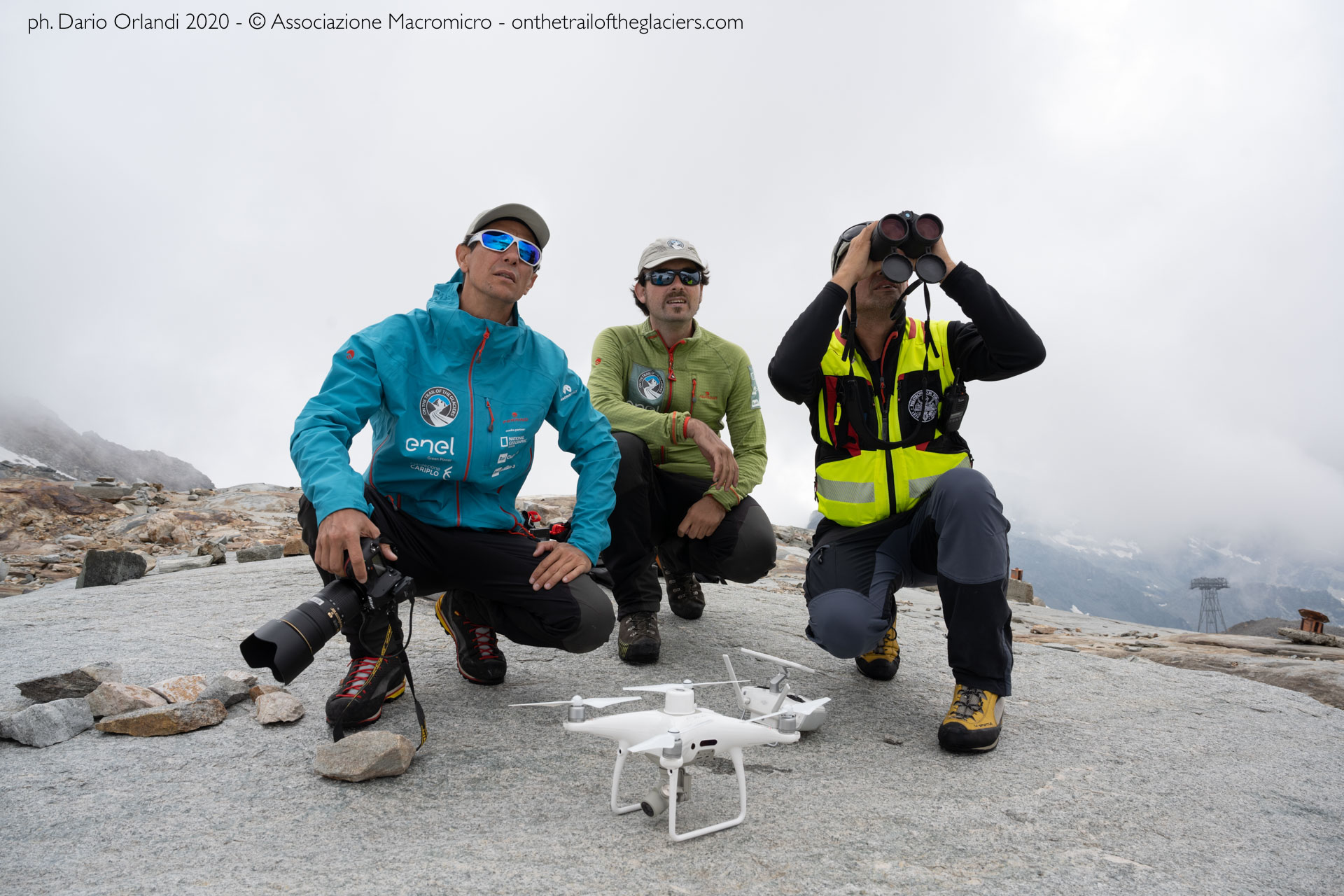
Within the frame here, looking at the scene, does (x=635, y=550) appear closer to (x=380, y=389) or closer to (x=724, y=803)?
(x=380, y=389)

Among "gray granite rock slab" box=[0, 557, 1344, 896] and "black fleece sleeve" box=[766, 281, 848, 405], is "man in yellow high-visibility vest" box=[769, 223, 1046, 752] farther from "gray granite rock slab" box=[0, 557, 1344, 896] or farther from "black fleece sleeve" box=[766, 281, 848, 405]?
"gray granite rock slab" box=[0, 557, 1344, 896]

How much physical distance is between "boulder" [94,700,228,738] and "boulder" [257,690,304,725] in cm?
18

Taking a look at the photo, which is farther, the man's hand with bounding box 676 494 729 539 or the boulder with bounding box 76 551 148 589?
the boulder with bounding box 76 551 148 589

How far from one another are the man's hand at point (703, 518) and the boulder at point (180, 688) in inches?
89.7

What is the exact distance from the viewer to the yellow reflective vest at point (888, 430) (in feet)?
10.8

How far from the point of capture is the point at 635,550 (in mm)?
3908

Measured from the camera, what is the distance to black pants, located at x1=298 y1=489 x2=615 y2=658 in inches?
123

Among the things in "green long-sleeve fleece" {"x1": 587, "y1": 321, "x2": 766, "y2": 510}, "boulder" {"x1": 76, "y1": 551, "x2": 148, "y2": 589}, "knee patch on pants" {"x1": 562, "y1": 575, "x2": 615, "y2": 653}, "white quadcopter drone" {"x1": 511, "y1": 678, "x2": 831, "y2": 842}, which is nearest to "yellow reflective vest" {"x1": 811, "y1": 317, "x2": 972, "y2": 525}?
"green long-sleeve fleece" {"x1": 587, "y1": 321, "x2": 766, "y2": 510}

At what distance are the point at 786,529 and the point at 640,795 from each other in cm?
1240

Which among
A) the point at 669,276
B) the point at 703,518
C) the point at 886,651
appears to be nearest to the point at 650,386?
the point at 669,276

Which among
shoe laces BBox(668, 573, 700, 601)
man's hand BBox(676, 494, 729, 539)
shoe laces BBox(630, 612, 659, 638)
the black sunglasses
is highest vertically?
the black sunglasses

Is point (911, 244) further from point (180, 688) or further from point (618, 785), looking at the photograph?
point (180, 688)

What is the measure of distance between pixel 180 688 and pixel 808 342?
2852mm

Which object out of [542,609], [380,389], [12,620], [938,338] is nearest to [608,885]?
[542,609]
